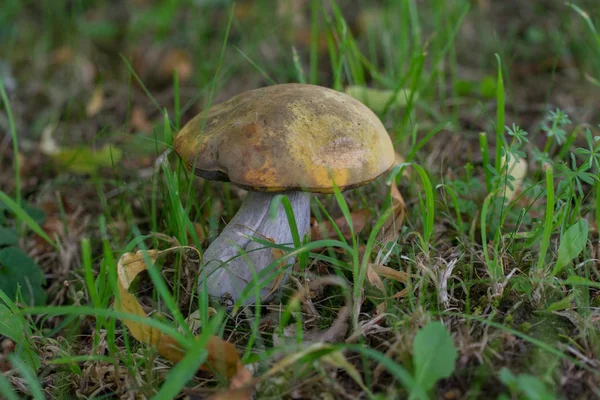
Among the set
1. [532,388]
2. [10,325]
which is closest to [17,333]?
[10,325]

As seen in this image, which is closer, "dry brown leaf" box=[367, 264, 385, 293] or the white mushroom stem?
"dry brown leaf" box=[367, 264, 385, 293]

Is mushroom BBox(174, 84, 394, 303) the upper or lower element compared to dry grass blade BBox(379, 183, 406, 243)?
upper

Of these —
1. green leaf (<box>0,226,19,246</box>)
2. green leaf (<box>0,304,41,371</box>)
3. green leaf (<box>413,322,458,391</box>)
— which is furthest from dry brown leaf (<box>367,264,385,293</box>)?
green leaf (<box>0,226,19,246</box>)

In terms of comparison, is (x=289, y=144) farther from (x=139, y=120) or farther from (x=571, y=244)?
(x=139, y=120)

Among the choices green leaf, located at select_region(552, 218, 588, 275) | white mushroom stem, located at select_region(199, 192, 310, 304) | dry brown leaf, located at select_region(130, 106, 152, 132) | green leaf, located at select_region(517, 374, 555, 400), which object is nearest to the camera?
green leaf, located at select_region(517, 374, 555, 400)

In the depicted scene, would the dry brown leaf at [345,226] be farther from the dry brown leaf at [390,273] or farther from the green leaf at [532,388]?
the green leaf at [532,388]

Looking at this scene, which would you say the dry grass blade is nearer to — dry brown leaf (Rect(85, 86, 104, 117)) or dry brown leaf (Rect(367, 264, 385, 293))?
dry brown leaf (Rect(367, 264, 385, 293))

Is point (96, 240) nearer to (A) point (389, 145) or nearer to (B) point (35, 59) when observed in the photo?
(A) point (389, 145)
